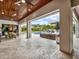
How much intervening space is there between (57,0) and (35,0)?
146 centimetres

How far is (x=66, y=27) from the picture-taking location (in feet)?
24.1

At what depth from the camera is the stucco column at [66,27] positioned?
283 inches

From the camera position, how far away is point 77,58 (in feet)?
18.6

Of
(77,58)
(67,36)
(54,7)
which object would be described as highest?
(54,7)

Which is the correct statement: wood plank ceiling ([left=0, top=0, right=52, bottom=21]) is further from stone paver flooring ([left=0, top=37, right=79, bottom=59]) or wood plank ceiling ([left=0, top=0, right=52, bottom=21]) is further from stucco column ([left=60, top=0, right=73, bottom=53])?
stone paver flooring ([left=0, top=37, right=79, bottom=59])

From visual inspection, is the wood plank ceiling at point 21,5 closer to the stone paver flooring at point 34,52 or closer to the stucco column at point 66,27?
the stucco column at point 66,27

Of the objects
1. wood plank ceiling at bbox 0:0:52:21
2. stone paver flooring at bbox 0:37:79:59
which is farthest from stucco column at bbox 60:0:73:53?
wood plank ceiling at bbox 0:0:52:21

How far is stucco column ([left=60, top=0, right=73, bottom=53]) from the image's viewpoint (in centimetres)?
718

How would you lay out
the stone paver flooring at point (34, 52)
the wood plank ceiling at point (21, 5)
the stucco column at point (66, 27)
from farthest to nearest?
the wood plank ceiling at point (21, 5) → the stucco column at point (66, 27) → the stone paver flooring at point (34, 52)

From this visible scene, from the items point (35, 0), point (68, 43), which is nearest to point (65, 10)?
point (68, 43)

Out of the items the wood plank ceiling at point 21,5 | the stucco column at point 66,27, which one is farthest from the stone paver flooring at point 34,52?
the wood plank ceiling at point 21,5

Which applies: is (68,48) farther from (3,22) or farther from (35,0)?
(3,22)

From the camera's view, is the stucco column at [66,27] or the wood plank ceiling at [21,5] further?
the wood plank ceiling at [21,5]

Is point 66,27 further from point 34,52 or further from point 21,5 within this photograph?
point 21,5
